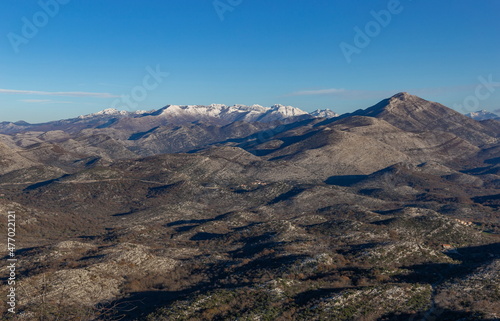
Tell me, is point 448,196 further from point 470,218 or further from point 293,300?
point 293,300

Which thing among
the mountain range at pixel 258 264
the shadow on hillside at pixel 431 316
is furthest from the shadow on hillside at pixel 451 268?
the shadow on hillside at pixel 431 316

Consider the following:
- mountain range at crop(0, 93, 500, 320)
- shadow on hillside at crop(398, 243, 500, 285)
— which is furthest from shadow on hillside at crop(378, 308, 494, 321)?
shadow on hillside at crop(398, 243, 500, 285)

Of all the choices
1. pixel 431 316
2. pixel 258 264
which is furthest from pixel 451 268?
pixel 258 264

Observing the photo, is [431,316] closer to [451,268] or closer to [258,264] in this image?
[451,268]

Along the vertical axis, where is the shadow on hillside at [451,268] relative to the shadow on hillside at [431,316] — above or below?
below

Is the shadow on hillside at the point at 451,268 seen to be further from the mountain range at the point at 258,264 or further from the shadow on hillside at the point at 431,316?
the shadow on hillside at the point at 431,316

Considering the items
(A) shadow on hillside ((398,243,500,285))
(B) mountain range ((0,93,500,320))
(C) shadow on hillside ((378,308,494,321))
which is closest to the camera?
(C) shadow on hillside ((378,308,494,321))

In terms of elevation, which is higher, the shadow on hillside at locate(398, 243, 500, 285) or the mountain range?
the mountain range

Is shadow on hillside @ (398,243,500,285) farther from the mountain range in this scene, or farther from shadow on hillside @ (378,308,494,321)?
shadow on hillside @ (378,308,494,321)

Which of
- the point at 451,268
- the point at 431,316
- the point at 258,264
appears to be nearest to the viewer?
the point at 431,316

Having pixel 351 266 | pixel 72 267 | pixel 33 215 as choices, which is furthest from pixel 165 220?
pixel 351 266

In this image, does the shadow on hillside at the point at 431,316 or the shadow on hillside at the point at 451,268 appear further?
the shadow on hillside at the point at 451,268

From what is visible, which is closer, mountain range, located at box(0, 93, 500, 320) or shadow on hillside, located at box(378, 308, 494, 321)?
shadow on hillside, located at box(378, 308, 494, 321)
